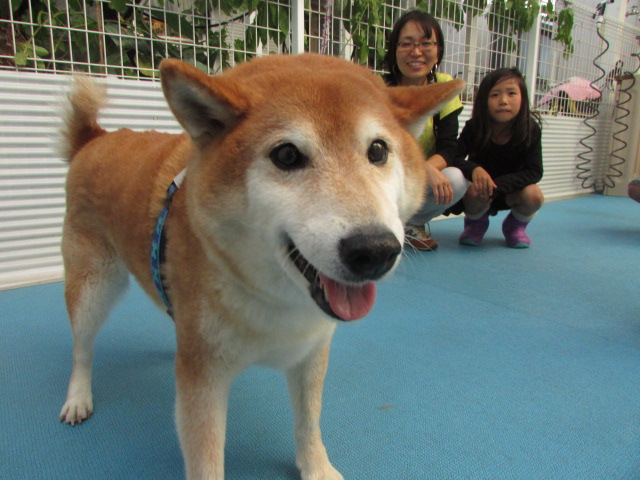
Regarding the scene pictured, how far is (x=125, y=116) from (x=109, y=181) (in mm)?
1461

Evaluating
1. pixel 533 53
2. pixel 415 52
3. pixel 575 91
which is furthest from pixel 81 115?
pixel 575 91

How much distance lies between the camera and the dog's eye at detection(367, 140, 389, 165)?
0.84 m

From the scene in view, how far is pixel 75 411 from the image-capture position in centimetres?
128

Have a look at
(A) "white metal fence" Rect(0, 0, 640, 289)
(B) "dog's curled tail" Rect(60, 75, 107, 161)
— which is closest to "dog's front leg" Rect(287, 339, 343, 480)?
(B) "dog's curled tail" Rect(60, 75, 107, 161)

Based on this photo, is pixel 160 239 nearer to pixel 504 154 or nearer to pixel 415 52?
pixel 415 52

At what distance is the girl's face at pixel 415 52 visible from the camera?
2.56 metres

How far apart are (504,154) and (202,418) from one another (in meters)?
3.00

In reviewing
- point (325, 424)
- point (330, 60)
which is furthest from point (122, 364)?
point (330, 60)

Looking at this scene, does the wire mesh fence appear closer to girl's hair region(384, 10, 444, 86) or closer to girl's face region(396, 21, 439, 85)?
girl's hair region(384, 10, 444, 86)

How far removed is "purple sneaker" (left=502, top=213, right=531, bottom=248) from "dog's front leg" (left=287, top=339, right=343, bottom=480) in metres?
2.53

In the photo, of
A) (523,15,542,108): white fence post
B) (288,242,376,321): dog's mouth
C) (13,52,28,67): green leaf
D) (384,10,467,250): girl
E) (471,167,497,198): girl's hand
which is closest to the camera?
(288,242,376,321): dog's mouth

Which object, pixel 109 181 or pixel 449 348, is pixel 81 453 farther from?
pixel 449 348

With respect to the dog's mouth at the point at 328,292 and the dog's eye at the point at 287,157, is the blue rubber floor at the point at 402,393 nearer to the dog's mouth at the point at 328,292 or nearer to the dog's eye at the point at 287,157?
the dog's mouth at the point at 328,292

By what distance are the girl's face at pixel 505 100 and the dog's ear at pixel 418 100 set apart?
2.33m
